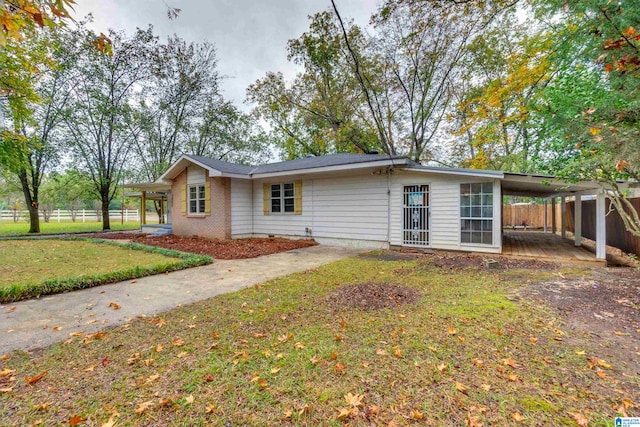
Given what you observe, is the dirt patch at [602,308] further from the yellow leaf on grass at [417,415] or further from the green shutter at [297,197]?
the green shutter at [297,197]

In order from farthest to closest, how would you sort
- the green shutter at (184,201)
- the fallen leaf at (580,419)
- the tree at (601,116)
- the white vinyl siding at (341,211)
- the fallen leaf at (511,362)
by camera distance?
the green shutter at (184,201), the white vinyl siding at (341,211), the tree at (601,116), the fallen leaf at (511,362), the fallen leaf at (580,419)

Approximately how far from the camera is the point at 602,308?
143 inches

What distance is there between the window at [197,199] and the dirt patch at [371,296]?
30.3ft

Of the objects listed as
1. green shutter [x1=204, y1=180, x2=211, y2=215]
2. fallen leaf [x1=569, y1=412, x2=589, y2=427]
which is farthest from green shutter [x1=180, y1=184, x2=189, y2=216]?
fallen leaf [x1=569, y1=412, x2=589, y2=427]

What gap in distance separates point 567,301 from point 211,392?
470 centimetres

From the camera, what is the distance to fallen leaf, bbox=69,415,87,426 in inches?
69.4

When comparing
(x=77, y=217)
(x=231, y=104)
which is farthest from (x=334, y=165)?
(x=77, y=217)

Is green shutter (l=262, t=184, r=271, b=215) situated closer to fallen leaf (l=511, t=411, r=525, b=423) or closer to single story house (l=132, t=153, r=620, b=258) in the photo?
single story house (l=132, t=153, r=620, b=258)

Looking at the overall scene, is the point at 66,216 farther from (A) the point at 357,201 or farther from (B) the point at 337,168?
(A) the point at 357,201

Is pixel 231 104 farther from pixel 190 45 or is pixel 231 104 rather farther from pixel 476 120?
pixel 476 120

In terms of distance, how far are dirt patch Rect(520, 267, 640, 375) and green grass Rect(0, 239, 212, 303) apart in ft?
22.8

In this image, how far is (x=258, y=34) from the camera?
11.9 metres

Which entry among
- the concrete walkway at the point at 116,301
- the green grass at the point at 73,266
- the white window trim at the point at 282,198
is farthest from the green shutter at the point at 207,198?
the concrete walkway at the point at 116,301

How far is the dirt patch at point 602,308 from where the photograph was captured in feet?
8.68
